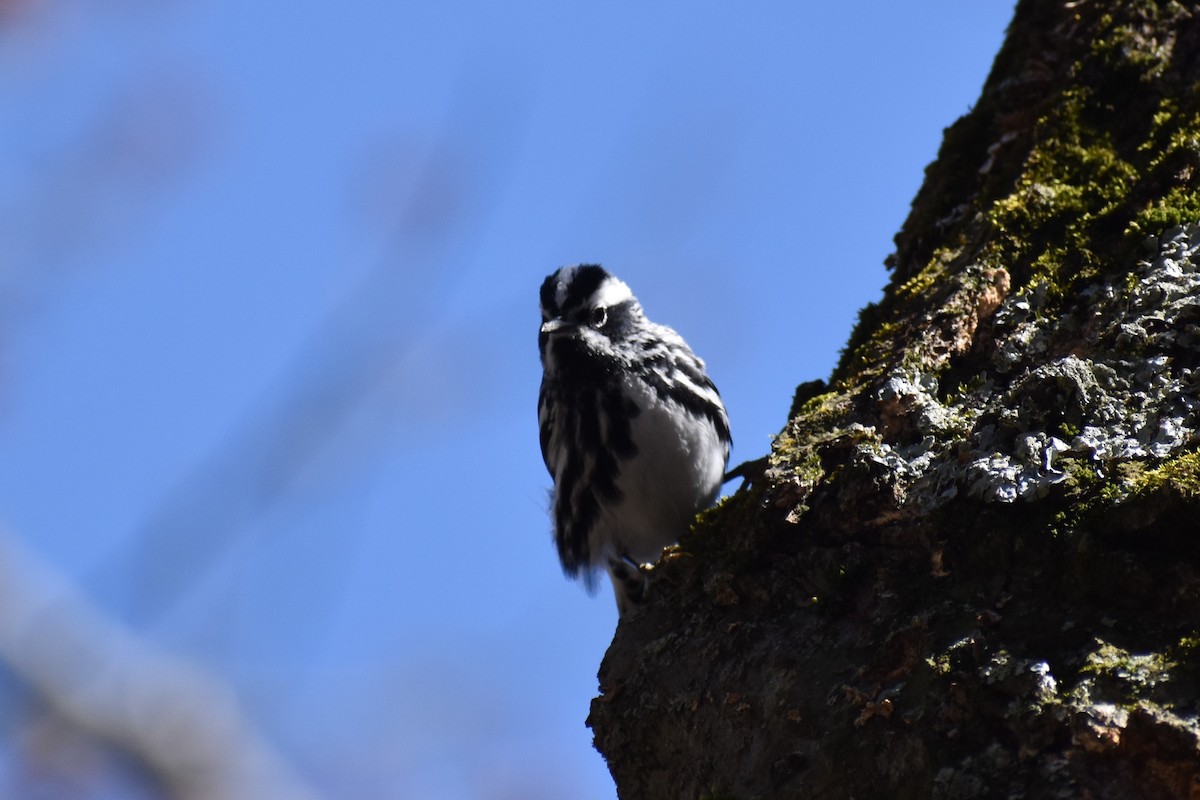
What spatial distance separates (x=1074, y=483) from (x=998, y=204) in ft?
4.08

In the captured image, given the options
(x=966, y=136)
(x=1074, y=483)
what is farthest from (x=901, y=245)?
(x=1074, y=483)

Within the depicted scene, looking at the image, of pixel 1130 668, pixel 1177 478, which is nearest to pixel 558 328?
pixel 1177 478

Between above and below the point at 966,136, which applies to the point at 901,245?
below

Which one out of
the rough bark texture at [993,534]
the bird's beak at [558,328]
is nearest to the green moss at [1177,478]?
the rough bark texture at [993,534]

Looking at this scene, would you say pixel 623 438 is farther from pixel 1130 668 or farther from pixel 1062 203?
pixel 1130 668

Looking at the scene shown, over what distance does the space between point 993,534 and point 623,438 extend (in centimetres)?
224

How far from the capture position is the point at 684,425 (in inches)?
177

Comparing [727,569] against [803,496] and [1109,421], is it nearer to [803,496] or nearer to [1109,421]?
[803,496]

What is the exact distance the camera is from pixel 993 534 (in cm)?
237

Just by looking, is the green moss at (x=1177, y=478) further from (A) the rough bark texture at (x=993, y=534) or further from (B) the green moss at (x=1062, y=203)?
(B) the green moss at (x=1062, y=203)

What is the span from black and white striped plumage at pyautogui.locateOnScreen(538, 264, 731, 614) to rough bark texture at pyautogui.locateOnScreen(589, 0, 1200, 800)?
3.02ft

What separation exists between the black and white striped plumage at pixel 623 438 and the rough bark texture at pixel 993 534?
92 centimetres

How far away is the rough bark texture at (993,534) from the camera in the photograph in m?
2.08

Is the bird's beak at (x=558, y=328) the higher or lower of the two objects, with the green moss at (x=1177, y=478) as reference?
higher
